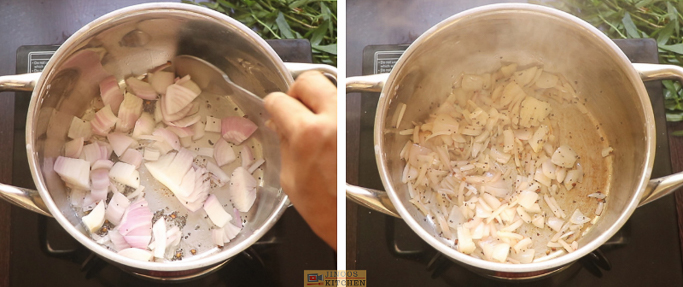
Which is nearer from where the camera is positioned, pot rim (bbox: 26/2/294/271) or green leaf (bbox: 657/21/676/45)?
pot rim (bbox: 26/2/294/271)

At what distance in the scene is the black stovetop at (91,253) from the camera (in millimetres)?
529

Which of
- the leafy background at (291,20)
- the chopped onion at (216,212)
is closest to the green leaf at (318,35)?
the leafy background at (291,20)

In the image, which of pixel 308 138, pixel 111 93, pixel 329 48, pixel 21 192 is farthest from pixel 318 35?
pixel 21 192

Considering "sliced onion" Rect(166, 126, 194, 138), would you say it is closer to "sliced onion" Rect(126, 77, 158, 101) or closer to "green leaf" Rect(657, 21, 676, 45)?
"sliced onion" Rect(126, 77, 158, 101)

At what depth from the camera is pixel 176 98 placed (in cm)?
52

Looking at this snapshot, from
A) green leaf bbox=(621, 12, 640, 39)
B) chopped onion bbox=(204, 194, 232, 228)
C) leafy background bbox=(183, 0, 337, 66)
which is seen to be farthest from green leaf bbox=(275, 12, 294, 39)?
green leaf bbox=(621, 12, 640, 39)

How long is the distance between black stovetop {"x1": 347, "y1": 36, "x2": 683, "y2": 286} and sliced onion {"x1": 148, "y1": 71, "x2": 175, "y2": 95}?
0.74ft

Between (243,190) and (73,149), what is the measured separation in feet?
0.63

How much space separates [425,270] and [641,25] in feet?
1.32

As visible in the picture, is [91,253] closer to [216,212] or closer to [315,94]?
[216,212]

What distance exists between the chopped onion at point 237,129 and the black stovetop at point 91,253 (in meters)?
0.09

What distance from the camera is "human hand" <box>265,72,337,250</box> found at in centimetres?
47

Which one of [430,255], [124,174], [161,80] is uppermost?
[161,80]

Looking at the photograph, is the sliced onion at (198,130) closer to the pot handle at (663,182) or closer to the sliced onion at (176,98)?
the sliced onion at (176,98)
